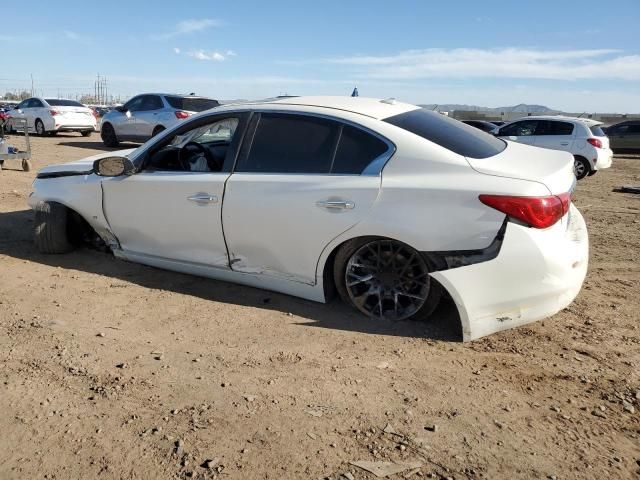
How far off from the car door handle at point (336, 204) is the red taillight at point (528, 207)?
2.81 ft

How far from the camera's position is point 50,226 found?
5301 mm

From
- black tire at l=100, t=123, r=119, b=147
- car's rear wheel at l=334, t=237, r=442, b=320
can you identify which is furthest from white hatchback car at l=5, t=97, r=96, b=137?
car's rear wheel at l=334, t=237, r=442, b=320

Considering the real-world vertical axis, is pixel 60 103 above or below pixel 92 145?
above

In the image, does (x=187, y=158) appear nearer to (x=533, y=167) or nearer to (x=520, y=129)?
(x=533, y=167)

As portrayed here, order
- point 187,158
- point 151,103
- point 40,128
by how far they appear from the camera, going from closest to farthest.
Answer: point 187,158, point 151,103, point 40,128

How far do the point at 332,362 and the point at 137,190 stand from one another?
2.39 metres

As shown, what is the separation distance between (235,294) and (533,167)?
2426mm


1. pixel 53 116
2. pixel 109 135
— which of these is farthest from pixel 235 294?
pixel 53 116

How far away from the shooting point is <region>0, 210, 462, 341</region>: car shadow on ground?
12.6 feet

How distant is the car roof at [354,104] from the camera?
13.5ft

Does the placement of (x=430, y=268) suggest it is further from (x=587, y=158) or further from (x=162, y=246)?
(x=587, y=158)

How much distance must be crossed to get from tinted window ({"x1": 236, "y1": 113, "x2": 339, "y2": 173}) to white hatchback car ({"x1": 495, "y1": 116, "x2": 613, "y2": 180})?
36.6 feet

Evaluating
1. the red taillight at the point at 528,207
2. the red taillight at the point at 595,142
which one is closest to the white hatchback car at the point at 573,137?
the red taillight at the point at 595,142

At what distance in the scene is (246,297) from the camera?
4.45 metres
